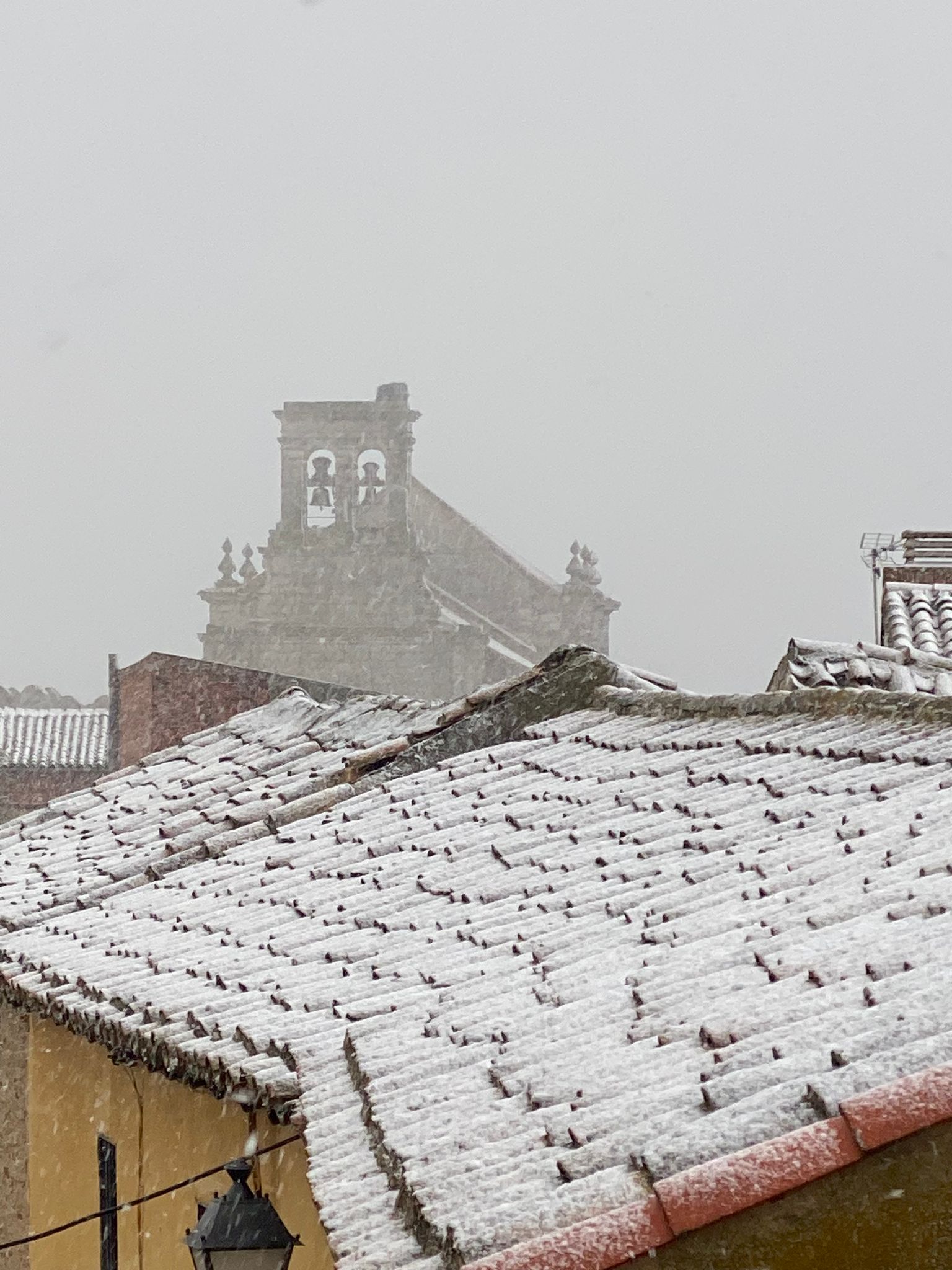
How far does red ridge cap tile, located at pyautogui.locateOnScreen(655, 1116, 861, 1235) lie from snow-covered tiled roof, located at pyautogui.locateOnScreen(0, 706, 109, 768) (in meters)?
36.5

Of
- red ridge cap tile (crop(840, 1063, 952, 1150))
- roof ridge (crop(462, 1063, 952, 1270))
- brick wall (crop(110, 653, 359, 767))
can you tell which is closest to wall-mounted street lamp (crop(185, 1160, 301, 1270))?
roof ridge (crop(462, 1063, 952, 1270))

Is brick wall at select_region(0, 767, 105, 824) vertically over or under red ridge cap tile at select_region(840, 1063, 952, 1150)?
over

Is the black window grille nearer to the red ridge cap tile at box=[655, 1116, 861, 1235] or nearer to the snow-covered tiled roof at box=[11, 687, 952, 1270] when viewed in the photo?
the snow-covered tiled roof at box=[11, 687, 952, 1270]

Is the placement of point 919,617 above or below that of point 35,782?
below

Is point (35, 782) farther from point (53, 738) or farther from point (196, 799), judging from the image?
point (196, 799)

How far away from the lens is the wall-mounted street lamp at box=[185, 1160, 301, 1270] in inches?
150

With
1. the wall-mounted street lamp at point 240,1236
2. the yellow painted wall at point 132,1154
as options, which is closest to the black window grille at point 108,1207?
the yellow painted wall at point 132,1154

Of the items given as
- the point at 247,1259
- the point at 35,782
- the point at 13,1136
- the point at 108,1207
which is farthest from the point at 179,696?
the point at 35,782

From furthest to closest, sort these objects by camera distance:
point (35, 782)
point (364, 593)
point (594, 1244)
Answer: point (364, 593), point (35, 782), point (594, 1244)

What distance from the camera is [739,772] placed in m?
5.82

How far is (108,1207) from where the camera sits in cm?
620

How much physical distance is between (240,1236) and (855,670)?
5.08 meters

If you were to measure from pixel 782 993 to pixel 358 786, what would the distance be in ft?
15.1

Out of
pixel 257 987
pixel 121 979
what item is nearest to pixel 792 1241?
pixel 257 987
